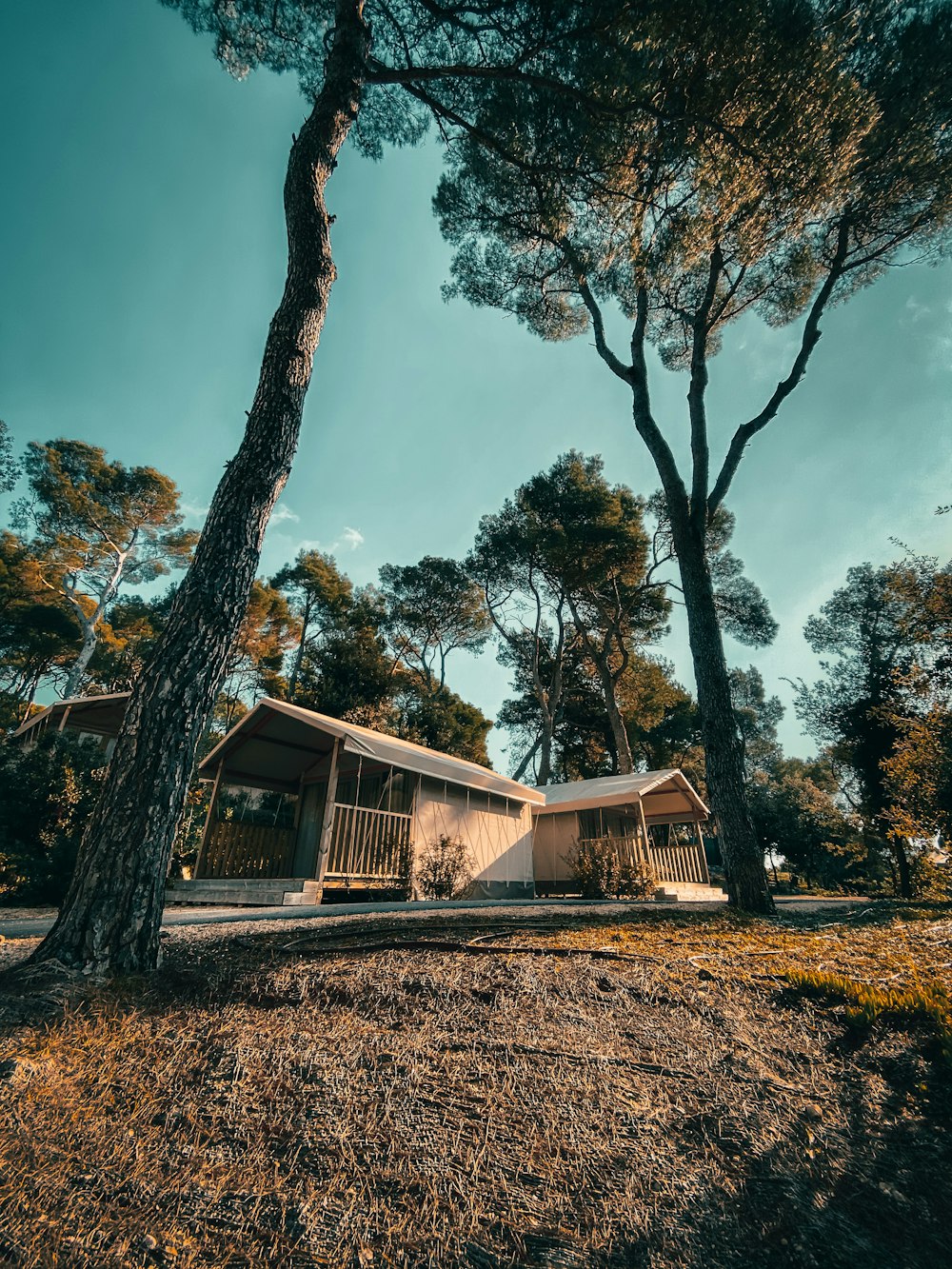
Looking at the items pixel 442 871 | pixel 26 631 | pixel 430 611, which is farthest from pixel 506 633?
pixel 26 631

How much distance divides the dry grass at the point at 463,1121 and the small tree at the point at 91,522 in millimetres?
20922

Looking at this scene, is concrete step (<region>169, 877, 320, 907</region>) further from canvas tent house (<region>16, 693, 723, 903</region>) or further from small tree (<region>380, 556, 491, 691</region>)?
small tree (<region>380, 556, 491, 691</region>)

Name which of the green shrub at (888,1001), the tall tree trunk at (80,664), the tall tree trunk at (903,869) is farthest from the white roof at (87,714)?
the tall tree trunk at (903,869)

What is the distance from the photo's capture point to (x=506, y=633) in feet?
73.2

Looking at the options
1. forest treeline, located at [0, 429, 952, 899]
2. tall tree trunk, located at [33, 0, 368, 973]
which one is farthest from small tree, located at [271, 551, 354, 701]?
tall tree trunk, located at [33, 0, 368, 973]

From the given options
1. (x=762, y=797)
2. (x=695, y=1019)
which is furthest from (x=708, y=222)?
(x=762, y=797)

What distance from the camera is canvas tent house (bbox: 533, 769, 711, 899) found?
12.3m

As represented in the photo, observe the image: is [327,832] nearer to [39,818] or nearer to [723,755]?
[39,818]

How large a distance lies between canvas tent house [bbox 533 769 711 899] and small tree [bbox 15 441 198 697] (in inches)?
657

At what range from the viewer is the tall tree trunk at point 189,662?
2.25 m

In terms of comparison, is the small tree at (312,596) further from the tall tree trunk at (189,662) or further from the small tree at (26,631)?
the tall tree trunk at (189,662)

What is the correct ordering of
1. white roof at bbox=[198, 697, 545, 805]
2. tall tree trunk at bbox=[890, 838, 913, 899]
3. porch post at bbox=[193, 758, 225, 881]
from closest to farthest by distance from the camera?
white roof at bbox=[198, 697, 545, 805]
porch post at bbox=[193, 758, 225, 881]
tall tree trunk at bbox=[890, 838, 913, 899]

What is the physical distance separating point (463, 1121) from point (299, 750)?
398 inches

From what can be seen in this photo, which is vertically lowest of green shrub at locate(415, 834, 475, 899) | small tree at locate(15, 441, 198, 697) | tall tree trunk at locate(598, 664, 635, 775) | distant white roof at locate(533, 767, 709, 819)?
green shrub at locate(415, 834, 475, 899)
